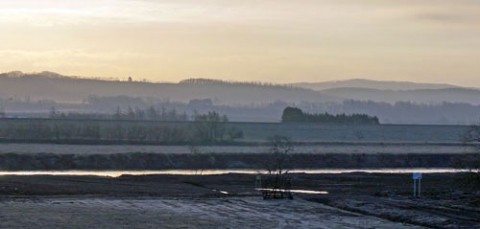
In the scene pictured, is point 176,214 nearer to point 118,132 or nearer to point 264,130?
point 118,132

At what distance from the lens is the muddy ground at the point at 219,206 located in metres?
29.2

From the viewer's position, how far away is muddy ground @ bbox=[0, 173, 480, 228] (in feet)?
95.9

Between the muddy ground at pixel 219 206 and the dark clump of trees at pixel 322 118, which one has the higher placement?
the dark clump of trees at pixel 322 118

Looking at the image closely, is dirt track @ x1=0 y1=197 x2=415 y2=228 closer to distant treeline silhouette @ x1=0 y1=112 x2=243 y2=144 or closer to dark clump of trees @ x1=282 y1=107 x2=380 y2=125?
distant treeline silhouette @ x1=0 y1=112 x2=243 y2=144

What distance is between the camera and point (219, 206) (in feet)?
114

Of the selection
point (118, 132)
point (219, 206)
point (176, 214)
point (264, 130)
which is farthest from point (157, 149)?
point (176, 214)

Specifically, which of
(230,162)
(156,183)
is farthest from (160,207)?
(230,162)

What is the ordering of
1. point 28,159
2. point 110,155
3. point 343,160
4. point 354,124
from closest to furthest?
point 28,159, point 110,155, point 343,160, point 354,124

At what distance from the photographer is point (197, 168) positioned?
251 feet

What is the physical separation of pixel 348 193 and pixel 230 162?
37855 mm

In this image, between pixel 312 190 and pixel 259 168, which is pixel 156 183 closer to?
pixel 312 190

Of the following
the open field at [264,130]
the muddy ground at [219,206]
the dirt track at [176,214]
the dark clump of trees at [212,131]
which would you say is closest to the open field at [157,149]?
the open field at [264,130]

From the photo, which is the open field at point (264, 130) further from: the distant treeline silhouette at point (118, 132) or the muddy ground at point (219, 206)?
the muddy ground at point (219, 206)

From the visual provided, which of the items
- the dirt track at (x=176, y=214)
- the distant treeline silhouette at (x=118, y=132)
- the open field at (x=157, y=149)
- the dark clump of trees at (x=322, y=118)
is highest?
the dark clump of trees at (x=322, y=118)
